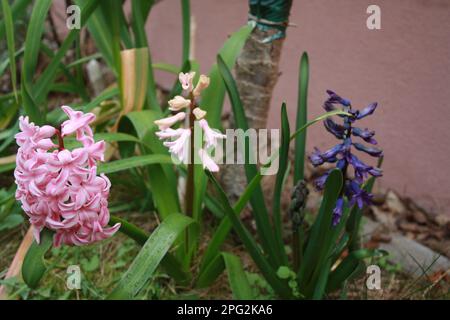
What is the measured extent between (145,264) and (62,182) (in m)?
0.28

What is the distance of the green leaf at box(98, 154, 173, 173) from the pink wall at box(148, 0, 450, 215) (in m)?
0.70

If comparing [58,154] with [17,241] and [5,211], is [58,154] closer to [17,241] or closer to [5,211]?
[5,211]

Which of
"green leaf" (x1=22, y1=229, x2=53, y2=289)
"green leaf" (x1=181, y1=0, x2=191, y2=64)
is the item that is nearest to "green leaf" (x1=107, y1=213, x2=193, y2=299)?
"green leaf" (x1=22, y1=229, x2=53, y2=289)

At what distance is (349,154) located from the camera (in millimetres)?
1229

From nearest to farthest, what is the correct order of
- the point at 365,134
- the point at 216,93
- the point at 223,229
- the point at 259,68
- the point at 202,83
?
1. the point at 202,83
2. the point at 365,134
3. the point at 223,229
4. the point at 216,93
5. the point at 259,68

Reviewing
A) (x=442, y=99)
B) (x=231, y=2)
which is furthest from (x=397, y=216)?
(x=231, y=2)

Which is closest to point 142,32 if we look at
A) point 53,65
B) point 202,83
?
point 53,65

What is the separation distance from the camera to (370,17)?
5.68 ft

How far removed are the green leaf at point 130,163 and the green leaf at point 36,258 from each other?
23cm

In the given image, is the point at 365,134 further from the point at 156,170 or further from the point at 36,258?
the point at 36,258

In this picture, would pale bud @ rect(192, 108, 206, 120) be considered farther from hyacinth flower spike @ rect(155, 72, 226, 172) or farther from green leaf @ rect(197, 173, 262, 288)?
green leaf @ rect(197, 173, 262, 288)

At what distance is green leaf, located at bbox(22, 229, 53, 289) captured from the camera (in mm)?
1139

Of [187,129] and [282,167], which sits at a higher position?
[187,129]

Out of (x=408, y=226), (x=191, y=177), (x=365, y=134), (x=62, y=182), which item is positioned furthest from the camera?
(x=408, y=226)
